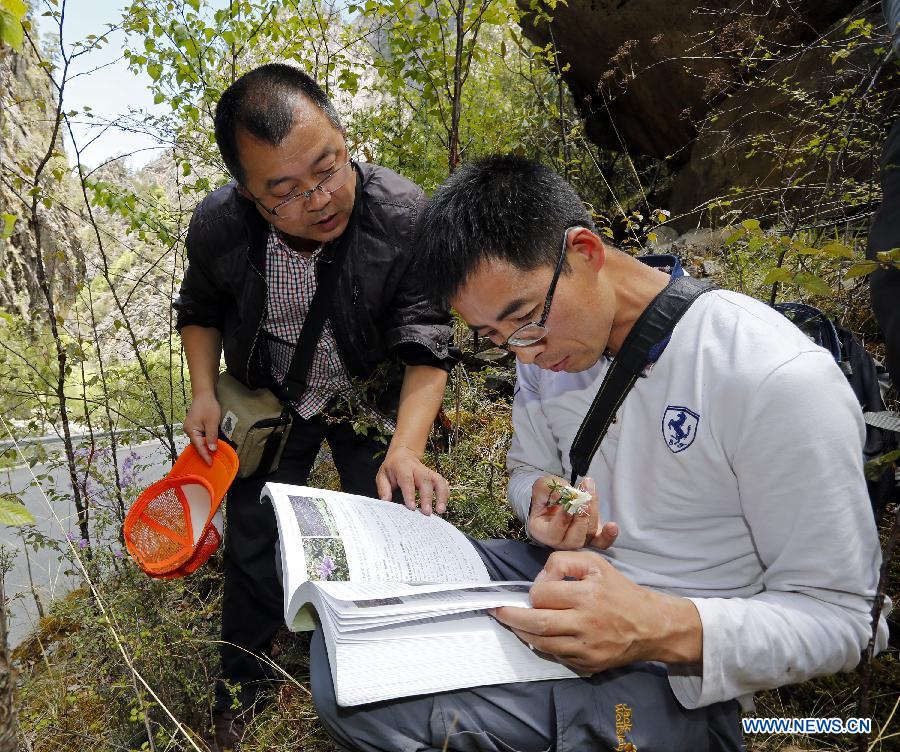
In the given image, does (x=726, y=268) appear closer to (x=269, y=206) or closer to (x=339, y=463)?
(x=339, y=463)

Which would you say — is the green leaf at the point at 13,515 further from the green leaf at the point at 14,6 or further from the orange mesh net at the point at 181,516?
the orange mesh net at the point at 181,516

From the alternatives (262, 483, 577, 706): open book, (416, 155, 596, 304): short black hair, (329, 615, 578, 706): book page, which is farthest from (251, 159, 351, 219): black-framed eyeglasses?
(329, 615, 578, 706): book page

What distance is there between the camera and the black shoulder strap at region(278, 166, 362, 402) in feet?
8.10

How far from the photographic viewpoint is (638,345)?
1584 mm

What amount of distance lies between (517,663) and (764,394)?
0.74 m

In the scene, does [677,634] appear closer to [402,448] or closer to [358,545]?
[358,545]

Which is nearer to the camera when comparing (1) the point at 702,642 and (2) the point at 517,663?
(1) the point at 702,642

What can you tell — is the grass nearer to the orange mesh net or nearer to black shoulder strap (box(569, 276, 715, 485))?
the orange mesh net

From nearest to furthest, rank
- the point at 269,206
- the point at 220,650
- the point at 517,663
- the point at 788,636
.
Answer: the point at 788,636
the point at 517,663
the point at 269,206
the point at 220,650

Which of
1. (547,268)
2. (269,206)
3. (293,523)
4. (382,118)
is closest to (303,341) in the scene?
(269,206)

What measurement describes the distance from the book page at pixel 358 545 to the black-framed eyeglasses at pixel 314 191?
98 centimetres

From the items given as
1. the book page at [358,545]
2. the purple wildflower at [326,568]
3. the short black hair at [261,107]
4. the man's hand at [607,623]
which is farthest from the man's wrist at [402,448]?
the short black hair at [261,107]

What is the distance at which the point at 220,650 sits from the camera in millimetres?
2717

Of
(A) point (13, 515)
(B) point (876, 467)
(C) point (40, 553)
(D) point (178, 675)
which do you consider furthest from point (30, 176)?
(B) point (876, 467)
